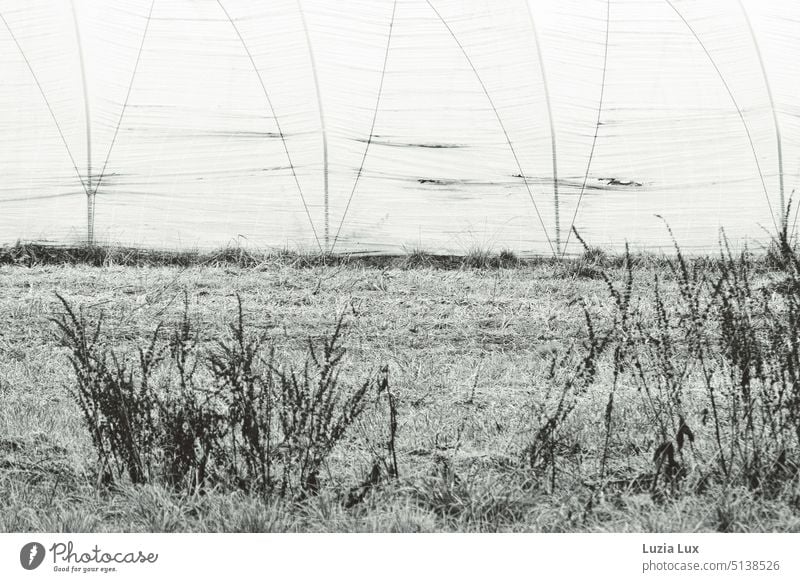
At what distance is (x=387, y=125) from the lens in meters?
10.5

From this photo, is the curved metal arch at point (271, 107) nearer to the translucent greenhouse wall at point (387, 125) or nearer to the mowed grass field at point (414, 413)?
the translucent greenhouse wall at point (387, 125)

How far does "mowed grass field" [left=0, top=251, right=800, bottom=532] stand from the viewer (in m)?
3.56

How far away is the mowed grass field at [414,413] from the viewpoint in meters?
3.56

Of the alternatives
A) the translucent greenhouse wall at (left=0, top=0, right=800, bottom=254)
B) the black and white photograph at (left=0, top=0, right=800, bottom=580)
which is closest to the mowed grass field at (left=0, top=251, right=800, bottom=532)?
the black and white photograph at (left=0, top=0, right=800, bottom=580)

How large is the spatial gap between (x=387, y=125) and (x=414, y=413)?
18.7ft

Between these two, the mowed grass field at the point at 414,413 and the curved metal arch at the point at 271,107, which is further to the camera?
the curved metal arch at the point at 271,107

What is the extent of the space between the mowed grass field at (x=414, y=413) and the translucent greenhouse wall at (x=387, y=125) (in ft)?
2.62

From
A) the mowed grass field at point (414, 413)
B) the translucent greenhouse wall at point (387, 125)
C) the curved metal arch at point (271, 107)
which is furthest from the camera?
→ the curved metal arch at point (271, 107)

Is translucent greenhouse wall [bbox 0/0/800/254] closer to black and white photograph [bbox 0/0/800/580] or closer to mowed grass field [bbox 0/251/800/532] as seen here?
black and white photograph [bbox 0/0/800/580]

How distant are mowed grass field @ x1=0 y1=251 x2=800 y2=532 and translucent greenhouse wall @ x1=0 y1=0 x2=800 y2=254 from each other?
2.62ft

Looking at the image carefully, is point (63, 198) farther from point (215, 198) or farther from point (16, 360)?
point (16, 360)

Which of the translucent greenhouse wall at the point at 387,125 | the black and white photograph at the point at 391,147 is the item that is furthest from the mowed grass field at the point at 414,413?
the translucent greenhouse wall at the point at 387,125

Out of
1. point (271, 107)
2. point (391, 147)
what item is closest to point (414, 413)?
point (391, 147)

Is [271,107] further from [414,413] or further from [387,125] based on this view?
[414,413]
